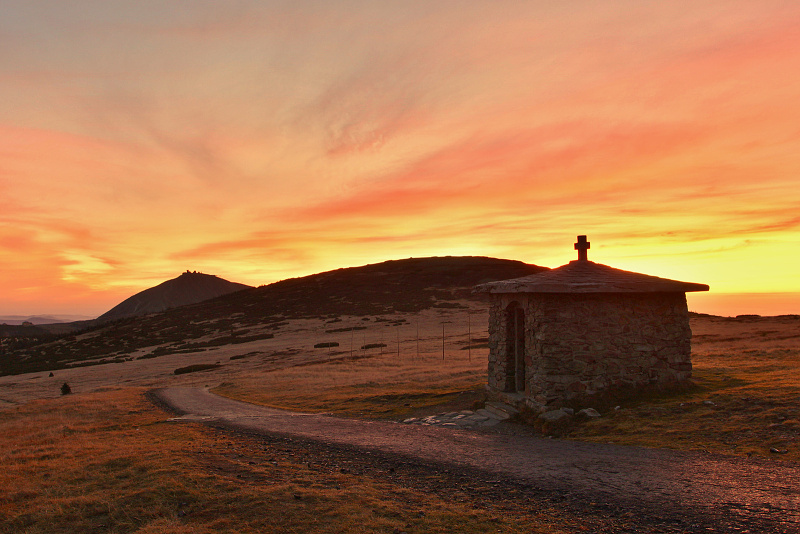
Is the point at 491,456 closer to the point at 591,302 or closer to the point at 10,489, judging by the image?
the point at 591,302

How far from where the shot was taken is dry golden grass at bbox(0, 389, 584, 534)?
28.3ft

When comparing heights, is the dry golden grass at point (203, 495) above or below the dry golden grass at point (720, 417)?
below

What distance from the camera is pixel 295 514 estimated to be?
355 inches

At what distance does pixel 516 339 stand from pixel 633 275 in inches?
189

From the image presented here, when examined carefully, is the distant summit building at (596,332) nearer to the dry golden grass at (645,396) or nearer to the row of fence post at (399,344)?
the dry golden grass at (645,396)

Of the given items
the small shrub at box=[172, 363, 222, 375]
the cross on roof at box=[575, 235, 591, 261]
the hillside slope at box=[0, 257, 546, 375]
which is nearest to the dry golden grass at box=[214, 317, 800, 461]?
the cross on roof at box=[575, 235, 591, 261]

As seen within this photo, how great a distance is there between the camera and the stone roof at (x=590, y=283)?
16125 mm

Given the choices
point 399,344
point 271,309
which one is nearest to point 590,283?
point 399,344

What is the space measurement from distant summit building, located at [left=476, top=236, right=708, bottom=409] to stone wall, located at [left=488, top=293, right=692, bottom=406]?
0.03 meters

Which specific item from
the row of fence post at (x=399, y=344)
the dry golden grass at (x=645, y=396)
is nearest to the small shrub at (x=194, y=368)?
the row of fence post at (x=399, y=344)

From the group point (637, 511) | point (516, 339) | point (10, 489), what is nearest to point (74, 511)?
point (10, 489)

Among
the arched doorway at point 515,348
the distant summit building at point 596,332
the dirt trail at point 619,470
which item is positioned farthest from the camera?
the arched doorway at point 515,348

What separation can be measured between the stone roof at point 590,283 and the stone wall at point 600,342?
43cm

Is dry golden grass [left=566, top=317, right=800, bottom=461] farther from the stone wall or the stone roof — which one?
the stone roof
